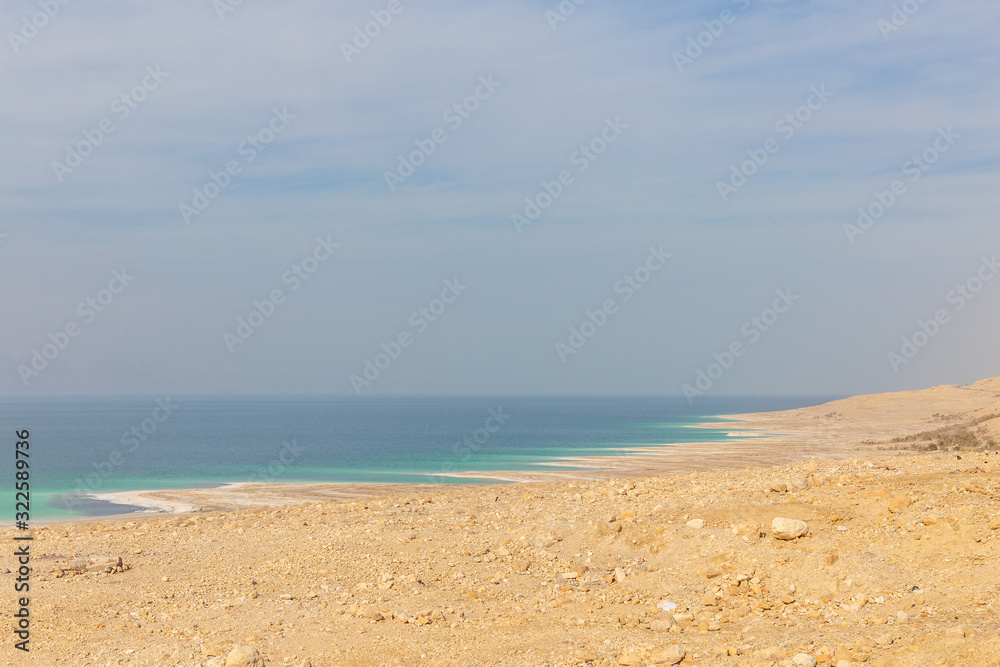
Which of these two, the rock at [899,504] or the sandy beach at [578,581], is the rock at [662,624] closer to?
the sandy beach at [578,581]

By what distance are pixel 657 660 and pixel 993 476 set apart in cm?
938

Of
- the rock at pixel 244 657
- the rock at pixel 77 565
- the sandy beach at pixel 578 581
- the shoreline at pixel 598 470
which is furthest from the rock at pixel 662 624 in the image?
the shoreline at pixel 598 470

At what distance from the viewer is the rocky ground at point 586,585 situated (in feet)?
32.4

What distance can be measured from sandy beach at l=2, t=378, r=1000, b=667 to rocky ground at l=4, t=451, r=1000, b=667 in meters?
0.04

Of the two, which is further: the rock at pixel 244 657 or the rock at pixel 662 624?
the rock at pixel 662 624

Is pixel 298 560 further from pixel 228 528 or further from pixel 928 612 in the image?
pixel 928 612

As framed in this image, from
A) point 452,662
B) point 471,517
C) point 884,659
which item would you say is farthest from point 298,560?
point 884,659

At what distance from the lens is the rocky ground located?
388 inches

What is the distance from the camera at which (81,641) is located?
35.7ft

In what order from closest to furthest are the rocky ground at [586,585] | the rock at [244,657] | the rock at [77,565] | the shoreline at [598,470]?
the rock at [244,657], the rocky ground at [586,585], the rock at [77,565], the shoreline at [598,470]

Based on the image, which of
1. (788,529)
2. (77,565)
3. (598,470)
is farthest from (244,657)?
(598,470)

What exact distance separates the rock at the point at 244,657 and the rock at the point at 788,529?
779 cm

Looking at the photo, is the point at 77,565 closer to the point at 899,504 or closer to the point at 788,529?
the point at 788,529

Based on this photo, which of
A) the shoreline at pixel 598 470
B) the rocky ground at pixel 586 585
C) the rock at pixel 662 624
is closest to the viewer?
the rocky ground at pixel 586 585
